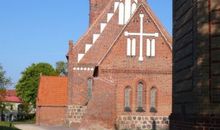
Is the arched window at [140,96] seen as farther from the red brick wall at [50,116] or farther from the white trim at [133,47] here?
the red brick wall at [50,116]

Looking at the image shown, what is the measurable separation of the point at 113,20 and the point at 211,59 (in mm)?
26792

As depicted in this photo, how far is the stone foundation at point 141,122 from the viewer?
2848 centimetres

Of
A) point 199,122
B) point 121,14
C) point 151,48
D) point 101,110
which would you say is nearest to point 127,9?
point 121,14

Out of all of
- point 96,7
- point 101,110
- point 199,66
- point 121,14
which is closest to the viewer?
point 199,66

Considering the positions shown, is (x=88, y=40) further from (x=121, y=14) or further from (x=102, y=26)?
(x=121, y=14)

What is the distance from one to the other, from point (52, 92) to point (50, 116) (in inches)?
131

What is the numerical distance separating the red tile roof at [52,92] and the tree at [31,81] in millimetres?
22748

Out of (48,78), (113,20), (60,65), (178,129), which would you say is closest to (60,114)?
(48,78)

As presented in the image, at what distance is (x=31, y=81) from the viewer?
227 feet

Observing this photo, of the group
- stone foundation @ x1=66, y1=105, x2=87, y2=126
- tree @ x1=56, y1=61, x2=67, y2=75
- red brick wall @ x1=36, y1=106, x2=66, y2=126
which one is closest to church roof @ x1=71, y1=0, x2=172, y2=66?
stone foundation @ x1=66, y1=105, x2=87, y2=126

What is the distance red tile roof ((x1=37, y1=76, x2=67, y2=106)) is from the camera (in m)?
42.1

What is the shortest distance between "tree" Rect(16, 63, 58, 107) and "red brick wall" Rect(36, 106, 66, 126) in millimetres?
26090

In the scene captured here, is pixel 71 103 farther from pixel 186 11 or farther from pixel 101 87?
pixel 186 11

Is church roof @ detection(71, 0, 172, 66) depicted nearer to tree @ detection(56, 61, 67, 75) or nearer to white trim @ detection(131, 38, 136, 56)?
white trim @ detection(131, 38, 136, 56)
